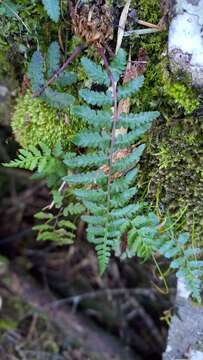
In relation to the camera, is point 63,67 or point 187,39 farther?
point 63,67

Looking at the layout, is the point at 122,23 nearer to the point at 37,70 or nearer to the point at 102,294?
the point at 37,70

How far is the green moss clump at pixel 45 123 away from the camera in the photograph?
2059mm

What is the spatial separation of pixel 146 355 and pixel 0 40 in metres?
2.48

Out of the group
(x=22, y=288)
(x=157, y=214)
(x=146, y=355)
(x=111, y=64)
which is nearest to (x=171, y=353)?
(x=157, y=214)

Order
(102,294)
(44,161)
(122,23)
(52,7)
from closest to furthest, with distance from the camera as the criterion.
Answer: (52,7), (122,23), (44,161), (102,294)

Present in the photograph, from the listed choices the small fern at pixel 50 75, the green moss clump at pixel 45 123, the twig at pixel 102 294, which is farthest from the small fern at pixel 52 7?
the twig at pixel 102 294

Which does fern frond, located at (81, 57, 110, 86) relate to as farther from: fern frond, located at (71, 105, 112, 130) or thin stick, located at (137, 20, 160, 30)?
thin stick, located at (137, 20, 160, 30)

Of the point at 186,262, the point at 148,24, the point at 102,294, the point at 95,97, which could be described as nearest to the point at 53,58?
the point at 95,97

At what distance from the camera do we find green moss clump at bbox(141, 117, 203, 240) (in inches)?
74.2

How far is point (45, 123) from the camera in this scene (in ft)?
6.82

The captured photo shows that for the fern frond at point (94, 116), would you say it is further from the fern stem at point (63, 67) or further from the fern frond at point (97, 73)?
the fern stem at point (63, 67)

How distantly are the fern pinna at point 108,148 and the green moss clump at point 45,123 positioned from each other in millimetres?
166

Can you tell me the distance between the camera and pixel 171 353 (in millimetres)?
2346

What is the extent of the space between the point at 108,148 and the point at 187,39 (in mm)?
538
